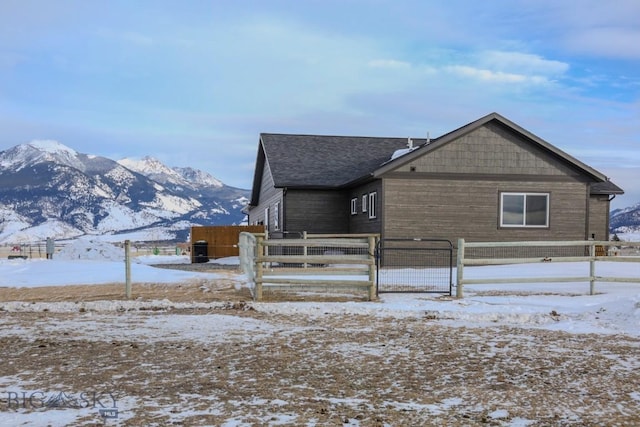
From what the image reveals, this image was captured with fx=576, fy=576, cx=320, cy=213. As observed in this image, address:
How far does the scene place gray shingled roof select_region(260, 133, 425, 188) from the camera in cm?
2659

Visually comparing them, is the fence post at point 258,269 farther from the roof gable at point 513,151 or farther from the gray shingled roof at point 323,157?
the gray shingled roof at point 323,157

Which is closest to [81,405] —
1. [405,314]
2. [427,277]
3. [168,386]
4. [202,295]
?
[168,386]

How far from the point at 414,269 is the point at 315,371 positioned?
14.2 m

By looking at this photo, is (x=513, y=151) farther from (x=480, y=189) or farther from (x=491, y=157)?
(x=480, y=189)

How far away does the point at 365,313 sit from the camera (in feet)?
38.0

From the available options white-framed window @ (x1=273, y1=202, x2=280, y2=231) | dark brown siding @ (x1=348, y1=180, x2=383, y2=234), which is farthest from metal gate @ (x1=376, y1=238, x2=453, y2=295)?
white-framed window @ (x1=273, y1=202, x2=280, y2=231)

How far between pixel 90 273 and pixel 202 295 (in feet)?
18.1

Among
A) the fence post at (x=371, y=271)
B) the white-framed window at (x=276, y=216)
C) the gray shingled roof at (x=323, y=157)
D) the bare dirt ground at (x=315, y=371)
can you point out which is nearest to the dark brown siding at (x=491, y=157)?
the gray shingled roof at (x=323, y=157)

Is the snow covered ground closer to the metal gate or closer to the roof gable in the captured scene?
the metal gate

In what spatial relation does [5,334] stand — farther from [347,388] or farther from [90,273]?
[90,273]

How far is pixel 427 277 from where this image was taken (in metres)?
18.5

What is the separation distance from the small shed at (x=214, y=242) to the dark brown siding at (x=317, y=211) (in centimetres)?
412

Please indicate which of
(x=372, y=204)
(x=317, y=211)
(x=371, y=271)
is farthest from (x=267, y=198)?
(x=371, y=271)

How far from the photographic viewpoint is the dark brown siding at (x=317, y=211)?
2677 centimetres
